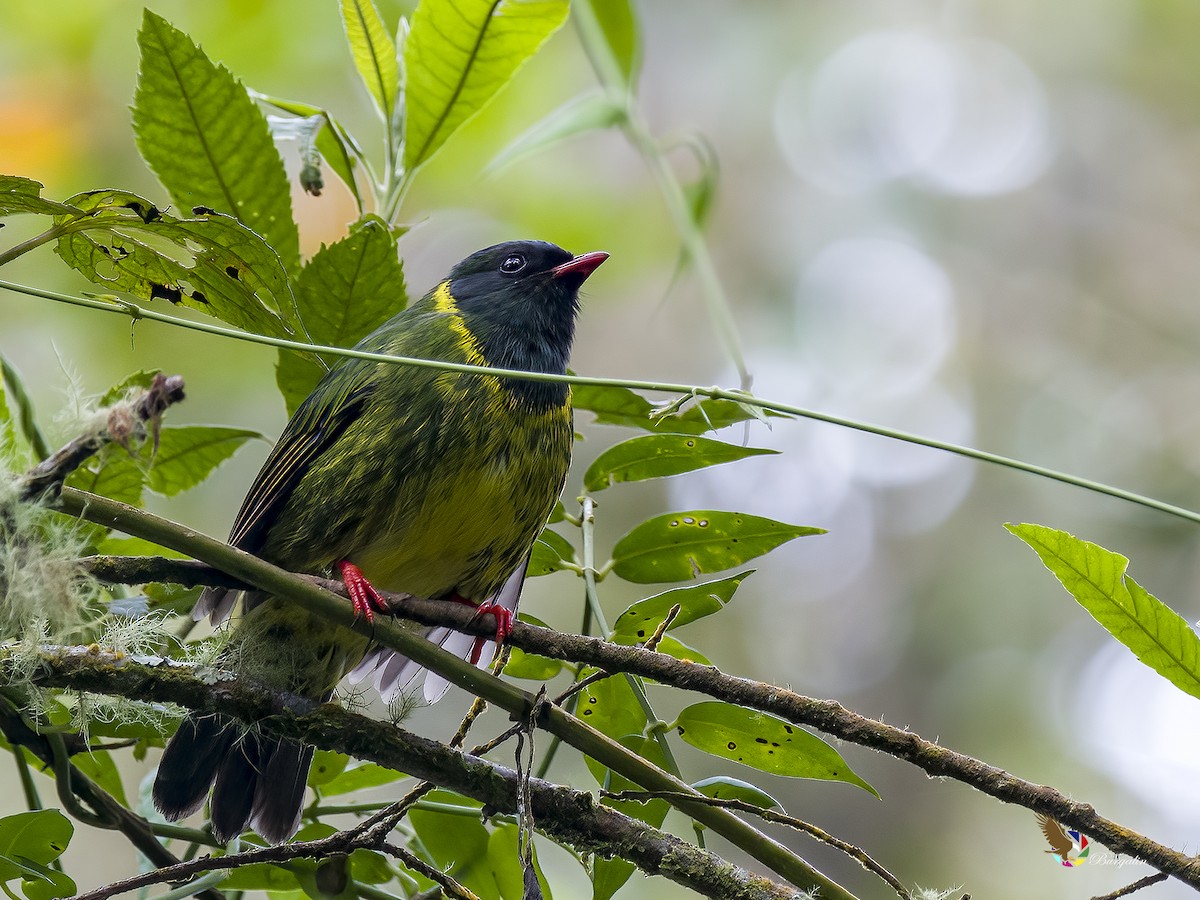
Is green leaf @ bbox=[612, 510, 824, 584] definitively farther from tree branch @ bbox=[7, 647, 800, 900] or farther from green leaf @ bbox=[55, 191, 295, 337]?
green leaf @ bbox=[55, 191, 295, 337]

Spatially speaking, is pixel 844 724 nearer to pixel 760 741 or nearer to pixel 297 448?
pixel 760 741

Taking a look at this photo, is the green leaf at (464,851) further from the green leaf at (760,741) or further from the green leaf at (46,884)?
the green leaf at (46,884)

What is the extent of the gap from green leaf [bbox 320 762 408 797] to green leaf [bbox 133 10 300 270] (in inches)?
37.8

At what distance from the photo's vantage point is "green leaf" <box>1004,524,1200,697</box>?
4.75 ft

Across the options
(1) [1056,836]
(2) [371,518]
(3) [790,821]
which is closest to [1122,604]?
(1) [1056,836]

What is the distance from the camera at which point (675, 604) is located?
1.75m

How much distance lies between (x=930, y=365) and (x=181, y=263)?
31.0 feet

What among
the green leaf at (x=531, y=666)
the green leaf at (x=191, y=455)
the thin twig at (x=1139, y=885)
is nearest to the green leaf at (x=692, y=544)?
the green leaf at (x=531, y=666)

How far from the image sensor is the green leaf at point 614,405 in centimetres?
216

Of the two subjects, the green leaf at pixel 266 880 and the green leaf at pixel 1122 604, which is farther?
the green leaf at pixel 266 880

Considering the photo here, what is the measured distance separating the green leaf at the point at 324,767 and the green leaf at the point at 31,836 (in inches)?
18.1

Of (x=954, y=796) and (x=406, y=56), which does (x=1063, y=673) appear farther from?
(x=406, y=56)

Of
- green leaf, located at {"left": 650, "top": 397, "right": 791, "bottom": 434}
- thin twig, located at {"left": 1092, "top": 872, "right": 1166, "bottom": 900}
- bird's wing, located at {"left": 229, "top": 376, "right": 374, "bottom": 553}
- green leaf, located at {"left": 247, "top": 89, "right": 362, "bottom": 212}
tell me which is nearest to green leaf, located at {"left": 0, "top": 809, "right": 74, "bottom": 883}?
bird's wing, located at {"left": 229, "top": 376, "right": 374, "bottom": 553}

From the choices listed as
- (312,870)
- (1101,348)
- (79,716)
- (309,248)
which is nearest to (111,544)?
(79,716)
